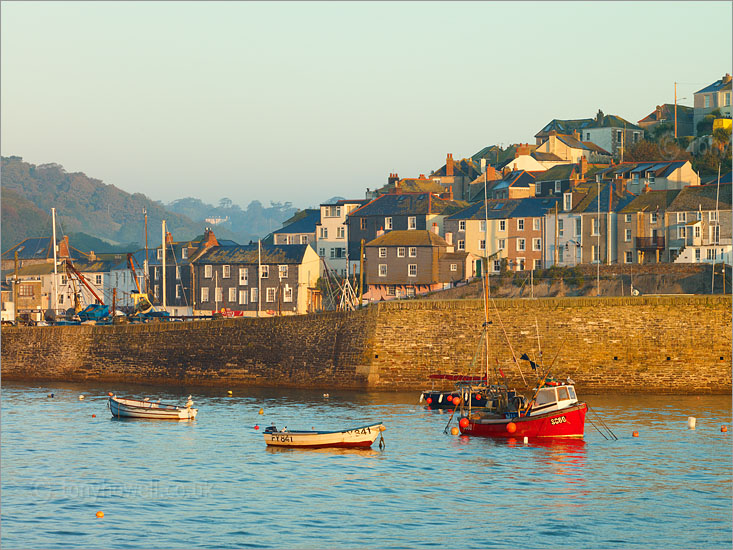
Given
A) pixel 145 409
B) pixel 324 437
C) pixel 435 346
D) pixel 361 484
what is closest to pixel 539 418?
pixel 324 437

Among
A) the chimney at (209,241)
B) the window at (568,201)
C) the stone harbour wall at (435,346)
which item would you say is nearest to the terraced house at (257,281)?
the chimney at (209,241)

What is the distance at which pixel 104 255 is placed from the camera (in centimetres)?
10275

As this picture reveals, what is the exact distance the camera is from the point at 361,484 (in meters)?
34.3

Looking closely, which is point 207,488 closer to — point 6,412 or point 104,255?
point 6,412

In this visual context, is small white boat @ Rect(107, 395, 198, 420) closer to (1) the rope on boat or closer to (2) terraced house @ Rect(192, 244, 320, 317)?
(1) the rope on boat

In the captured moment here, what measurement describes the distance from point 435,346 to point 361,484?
67.0 ft

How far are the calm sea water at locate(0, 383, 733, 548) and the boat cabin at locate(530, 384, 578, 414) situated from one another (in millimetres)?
1463

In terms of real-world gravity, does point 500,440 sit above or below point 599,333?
below

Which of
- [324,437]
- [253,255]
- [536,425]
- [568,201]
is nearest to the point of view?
[324,437]

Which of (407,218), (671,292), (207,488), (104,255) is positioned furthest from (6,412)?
(104,255)

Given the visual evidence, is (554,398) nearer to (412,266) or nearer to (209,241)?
(412,266)

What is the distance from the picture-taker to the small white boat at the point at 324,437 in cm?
3928

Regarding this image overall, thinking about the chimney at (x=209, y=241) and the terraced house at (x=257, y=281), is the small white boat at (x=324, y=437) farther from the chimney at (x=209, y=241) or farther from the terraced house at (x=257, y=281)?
the chimney at (x=209, y=241)

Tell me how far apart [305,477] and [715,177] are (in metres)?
63.3
